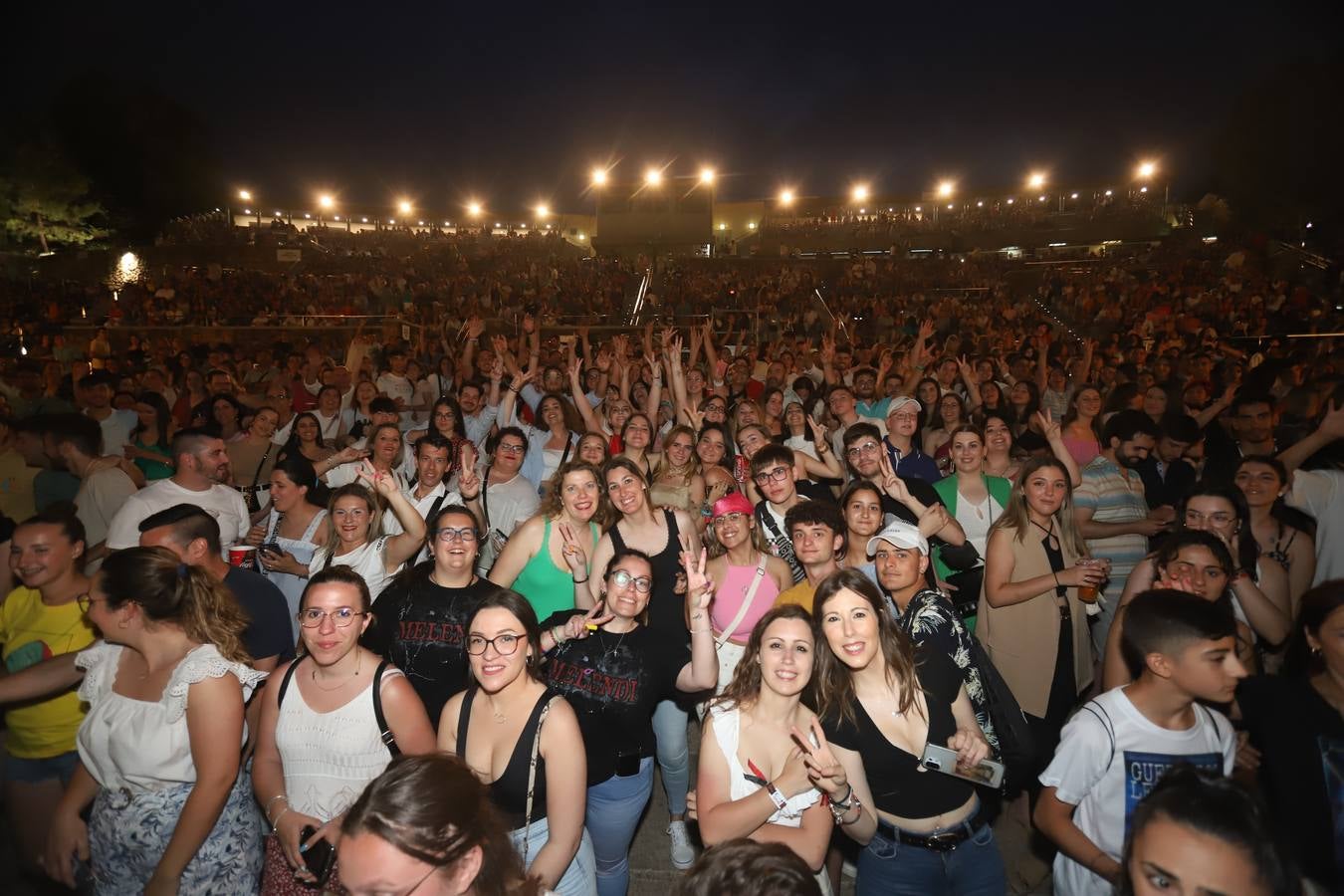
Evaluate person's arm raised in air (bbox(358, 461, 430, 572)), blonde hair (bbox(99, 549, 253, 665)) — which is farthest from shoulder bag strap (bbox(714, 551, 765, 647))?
blonde hair (bbox(99, 549, 253, 665))

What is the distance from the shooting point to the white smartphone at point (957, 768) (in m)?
2.45

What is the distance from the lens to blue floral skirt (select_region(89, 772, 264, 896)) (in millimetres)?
2529

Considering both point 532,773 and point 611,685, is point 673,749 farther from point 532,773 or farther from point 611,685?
point 532,773

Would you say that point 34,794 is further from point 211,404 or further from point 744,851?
point 211,404

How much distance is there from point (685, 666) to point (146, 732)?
2.13 metres

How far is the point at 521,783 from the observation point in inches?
96.4

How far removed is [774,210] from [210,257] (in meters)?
38.4

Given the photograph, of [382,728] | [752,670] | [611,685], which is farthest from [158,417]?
[752,670]

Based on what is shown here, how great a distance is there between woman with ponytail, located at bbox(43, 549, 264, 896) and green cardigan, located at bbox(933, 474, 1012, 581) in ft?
12.9

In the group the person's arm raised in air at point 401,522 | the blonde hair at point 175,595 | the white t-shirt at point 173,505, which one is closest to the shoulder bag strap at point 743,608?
the person's arm raised in air at point 401,522

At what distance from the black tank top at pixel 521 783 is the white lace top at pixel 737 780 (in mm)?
641

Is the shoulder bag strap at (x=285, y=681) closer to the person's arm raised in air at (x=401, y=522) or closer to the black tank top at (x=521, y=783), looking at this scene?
the black tank top at (x=521, y=783)

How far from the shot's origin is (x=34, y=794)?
3.02 m

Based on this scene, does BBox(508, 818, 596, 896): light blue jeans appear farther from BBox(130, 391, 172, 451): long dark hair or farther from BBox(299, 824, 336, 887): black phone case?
BBox(130, 391, 172, 451): long dark hair
